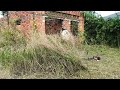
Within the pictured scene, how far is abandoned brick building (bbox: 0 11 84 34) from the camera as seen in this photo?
34.7 ft

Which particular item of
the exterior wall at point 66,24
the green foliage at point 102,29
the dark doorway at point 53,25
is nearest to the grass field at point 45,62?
the dark doorway at point 53,25

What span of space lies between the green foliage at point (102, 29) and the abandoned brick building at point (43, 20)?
142cm

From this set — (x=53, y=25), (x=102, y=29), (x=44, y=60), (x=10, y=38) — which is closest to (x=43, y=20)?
(x=53, y=25)

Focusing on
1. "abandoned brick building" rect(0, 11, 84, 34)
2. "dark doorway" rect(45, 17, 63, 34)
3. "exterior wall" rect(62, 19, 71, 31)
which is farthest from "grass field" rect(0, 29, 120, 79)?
"exterior wall" rect(62, 19, 71, 31)

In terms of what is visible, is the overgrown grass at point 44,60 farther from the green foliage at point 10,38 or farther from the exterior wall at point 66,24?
the exterior wall at point 66,24

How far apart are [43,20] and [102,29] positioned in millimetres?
4807

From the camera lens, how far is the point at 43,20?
35.7ft

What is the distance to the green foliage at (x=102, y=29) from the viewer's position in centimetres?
1426

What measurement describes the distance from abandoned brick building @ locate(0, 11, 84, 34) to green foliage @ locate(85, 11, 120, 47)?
142cm

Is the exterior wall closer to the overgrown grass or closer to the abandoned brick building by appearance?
the abandoned brick building

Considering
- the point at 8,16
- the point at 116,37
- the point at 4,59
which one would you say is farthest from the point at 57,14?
the point at 4,59
